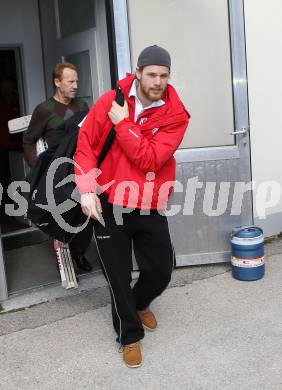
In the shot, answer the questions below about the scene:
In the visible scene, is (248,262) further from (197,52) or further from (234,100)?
(197,52)

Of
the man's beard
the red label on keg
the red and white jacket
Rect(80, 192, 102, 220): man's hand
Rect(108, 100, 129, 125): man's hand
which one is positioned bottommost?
the red label on keg

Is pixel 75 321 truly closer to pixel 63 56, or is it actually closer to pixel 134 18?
pixel 134 18

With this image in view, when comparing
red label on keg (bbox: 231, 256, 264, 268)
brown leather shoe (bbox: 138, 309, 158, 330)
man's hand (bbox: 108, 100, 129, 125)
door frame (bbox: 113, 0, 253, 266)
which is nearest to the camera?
man's hand (bbox: 108, 100, 129, 125)

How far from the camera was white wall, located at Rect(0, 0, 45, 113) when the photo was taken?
5875mm

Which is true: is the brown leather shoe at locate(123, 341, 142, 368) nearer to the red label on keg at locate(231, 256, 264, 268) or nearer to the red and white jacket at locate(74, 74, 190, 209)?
the red and white jacket at locate(74, 74, 190, 209)

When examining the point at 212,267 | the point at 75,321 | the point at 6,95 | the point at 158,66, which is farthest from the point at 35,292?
the point at 6,95

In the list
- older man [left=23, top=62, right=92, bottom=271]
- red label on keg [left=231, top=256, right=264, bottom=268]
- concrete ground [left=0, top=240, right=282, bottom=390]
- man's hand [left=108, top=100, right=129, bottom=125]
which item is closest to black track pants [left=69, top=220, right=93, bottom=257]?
older man [left=23, top=62, right=92, bottom=271]

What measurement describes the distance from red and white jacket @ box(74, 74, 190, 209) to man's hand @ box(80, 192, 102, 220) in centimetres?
4

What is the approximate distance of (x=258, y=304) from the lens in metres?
4.13

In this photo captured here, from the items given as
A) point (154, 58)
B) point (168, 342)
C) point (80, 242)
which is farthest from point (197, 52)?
point (168, 342)

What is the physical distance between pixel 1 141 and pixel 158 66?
150 inches

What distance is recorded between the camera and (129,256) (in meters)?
3.35

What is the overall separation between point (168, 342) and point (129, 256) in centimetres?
68

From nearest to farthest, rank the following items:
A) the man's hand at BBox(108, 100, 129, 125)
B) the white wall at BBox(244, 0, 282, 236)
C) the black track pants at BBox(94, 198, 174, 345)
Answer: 1. the man's hand at BBox(108, 100, 129, 125)
2. the black track pants at BBox(94, 198, 174, 345)
3. the white wall at BBox(244, 0, 282, 236)
